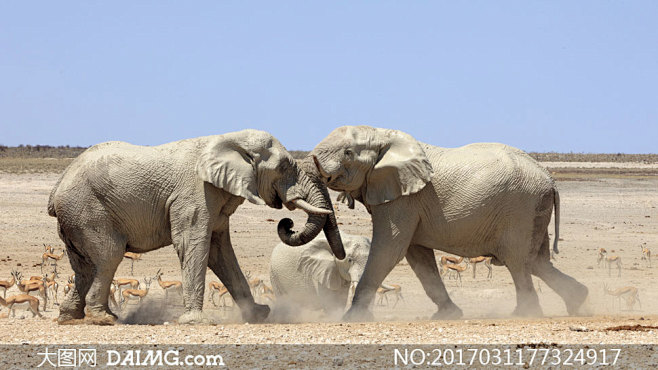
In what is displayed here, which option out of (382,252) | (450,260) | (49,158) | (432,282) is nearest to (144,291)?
(432,282)

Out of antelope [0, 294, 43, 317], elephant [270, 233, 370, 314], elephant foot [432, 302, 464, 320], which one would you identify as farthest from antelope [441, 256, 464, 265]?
antelope [0, 294, 43, 317]

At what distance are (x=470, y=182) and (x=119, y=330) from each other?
15.5ft

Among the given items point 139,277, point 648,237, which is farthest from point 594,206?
point 139,277

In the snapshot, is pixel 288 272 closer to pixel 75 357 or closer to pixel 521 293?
pixel 521 293

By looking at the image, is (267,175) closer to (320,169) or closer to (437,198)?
(320,169)

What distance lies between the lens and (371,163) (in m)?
14.1

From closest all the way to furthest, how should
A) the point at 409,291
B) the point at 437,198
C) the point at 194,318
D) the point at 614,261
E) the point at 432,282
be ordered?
the point at 194,318, the point at 437,198, the point at 432,282, the point at 409,291, the point at 614,261

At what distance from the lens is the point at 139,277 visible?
71.4 ft

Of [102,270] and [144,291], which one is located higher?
[102,270]

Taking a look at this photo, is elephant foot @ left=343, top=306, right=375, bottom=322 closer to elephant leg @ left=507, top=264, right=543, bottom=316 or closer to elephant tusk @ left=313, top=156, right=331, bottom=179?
elephant tusk @ left=313, top=156, right=331, bottom=179

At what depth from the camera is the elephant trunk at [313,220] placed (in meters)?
13.4

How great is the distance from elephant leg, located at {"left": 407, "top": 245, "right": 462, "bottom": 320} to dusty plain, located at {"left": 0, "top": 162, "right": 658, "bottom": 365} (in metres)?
0.43

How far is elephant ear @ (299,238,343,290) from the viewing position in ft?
53.9

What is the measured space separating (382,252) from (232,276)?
1.95 meters
